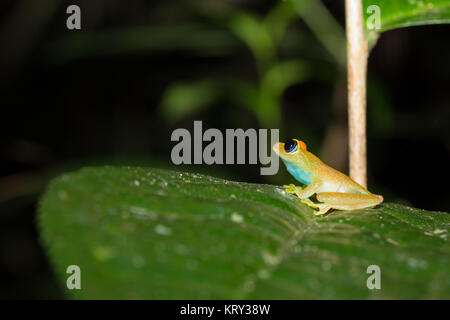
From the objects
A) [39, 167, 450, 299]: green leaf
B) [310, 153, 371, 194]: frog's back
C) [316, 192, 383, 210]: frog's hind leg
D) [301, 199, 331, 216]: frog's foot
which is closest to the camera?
[39, 167, 450, 299]: green leaf

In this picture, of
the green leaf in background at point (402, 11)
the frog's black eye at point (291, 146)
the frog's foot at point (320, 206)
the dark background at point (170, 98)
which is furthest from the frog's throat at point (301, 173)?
the dark background at point (170, 98)

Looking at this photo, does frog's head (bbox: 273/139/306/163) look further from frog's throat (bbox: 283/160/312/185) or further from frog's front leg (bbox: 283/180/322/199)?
frog's front leg (bbox: 283/180/322/199)

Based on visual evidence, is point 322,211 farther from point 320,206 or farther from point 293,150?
point 293,150

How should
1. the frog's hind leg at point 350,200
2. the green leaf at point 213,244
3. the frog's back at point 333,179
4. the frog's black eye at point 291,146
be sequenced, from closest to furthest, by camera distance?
→ the green leaf at point 213,244 → the frog's hind leg at point 350,200 → the frog's back at point 333,179 → the frog's black eye at point 291,146

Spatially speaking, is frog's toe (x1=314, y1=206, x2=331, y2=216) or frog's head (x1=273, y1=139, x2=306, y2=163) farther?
frog's head (x1=273, y1=139, x2=306, y2=163)

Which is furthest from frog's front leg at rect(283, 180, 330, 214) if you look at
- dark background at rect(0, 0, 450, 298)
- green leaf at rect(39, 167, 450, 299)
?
dark background at rect(0, 0, 450, 298)

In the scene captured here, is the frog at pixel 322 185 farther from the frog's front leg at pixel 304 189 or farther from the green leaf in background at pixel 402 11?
the green leaf in background at pixel 402 11
